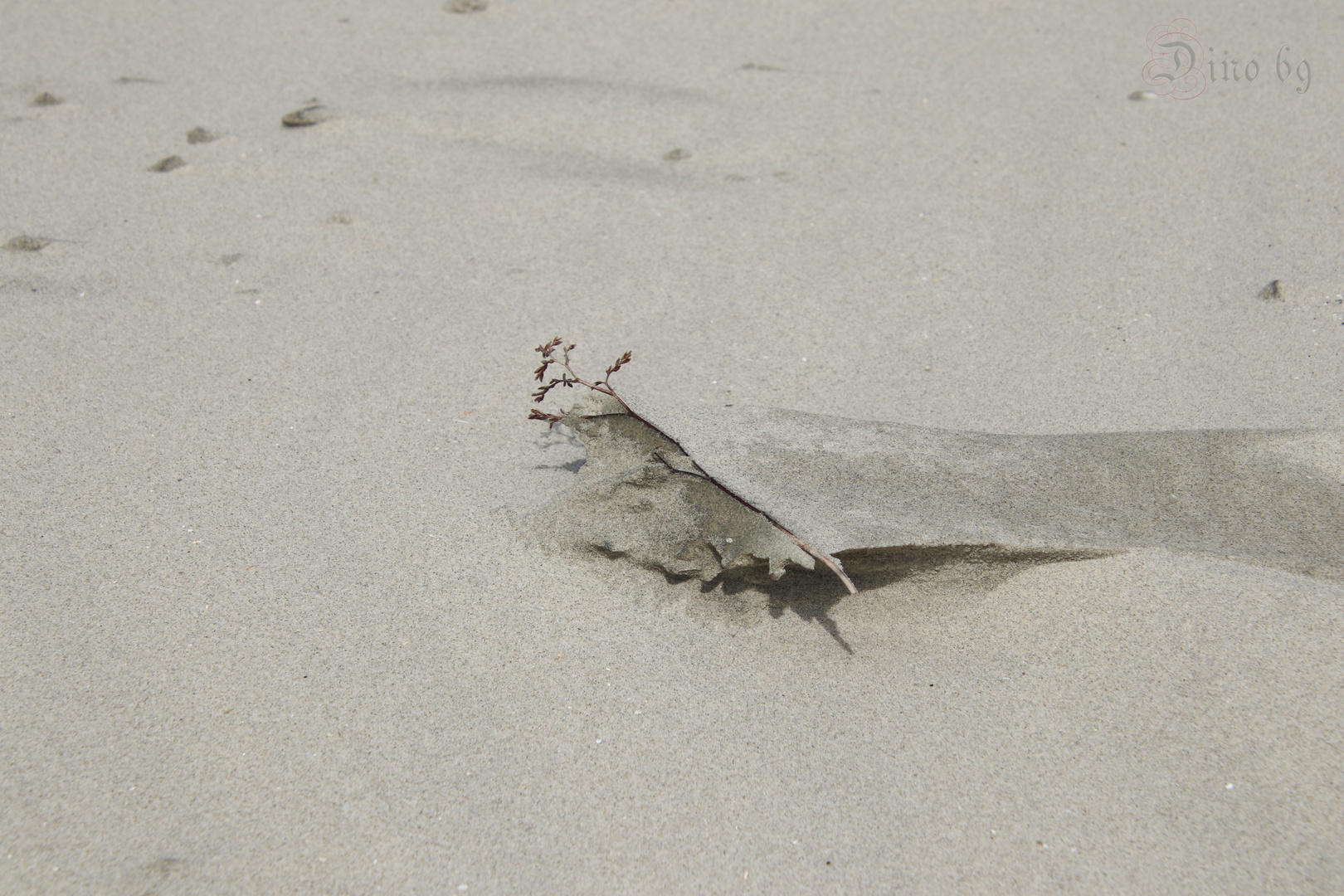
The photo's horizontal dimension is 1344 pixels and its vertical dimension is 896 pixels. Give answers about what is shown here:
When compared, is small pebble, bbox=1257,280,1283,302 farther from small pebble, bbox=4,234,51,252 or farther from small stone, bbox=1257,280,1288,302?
small pebble, bbox=4,234,51,252

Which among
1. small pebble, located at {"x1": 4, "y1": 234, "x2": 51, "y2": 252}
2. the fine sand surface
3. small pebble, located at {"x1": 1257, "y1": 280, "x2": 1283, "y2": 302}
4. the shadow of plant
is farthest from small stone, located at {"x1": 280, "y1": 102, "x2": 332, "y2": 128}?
small pebble, located at {"x1": 1257, "y1": 280, "x2": 1283, "y2": 302}

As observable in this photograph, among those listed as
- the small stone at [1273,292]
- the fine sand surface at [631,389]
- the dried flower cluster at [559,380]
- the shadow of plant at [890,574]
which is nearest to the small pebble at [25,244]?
the fine sand surface at [631,389]

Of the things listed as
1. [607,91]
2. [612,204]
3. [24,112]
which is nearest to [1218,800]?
[612,204]

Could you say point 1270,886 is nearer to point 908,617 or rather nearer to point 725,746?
point 908,617

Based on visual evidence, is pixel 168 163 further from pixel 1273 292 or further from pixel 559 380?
pixel 1273 292

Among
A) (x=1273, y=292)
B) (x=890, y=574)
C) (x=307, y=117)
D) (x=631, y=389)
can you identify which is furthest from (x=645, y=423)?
(x=307, y=117)

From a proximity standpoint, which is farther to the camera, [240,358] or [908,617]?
[240,358]

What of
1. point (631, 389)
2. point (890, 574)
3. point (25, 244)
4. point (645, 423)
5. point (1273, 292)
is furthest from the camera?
point (25, 244)
